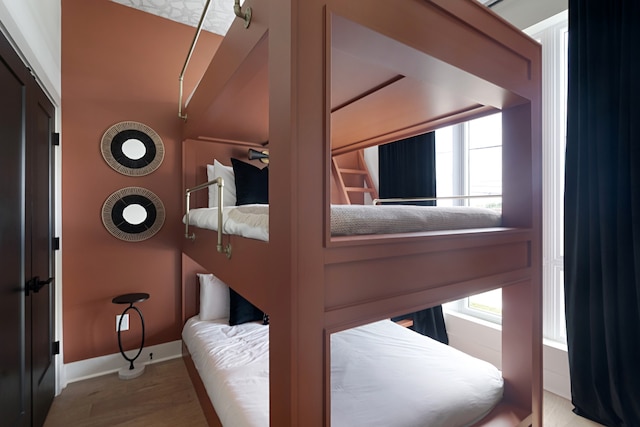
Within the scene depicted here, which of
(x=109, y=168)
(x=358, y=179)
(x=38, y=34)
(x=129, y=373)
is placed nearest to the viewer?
(x=38, y=34)

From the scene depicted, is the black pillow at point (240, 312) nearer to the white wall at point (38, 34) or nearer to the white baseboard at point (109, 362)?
the white baseboard at point (109, 362)

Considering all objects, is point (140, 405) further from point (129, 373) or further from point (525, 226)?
point (525, 226)

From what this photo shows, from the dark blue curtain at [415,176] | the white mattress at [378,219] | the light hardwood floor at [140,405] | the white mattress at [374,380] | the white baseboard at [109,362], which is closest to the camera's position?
the white mattress at [378,219]

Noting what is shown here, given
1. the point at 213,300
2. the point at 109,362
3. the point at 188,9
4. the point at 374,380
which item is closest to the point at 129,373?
the point at 109,362

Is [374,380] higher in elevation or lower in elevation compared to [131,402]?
higher

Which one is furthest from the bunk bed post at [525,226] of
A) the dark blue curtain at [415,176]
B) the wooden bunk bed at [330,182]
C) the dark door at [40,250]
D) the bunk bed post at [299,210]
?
the dark door at [40,250]

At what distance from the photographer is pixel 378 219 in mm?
960

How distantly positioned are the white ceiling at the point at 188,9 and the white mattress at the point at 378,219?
6.92ft

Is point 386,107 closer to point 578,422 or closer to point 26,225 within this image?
point 26,225

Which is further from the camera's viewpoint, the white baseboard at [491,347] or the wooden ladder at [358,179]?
the wooden ladder at [358,179]

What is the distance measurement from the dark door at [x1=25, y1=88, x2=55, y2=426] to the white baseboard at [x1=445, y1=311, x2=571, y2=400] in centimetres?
311

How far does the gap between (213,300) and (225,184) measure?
1.00 metres

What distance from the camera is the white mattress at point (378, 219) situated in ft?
3.00

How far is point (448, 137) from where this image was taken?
3.02 meters
